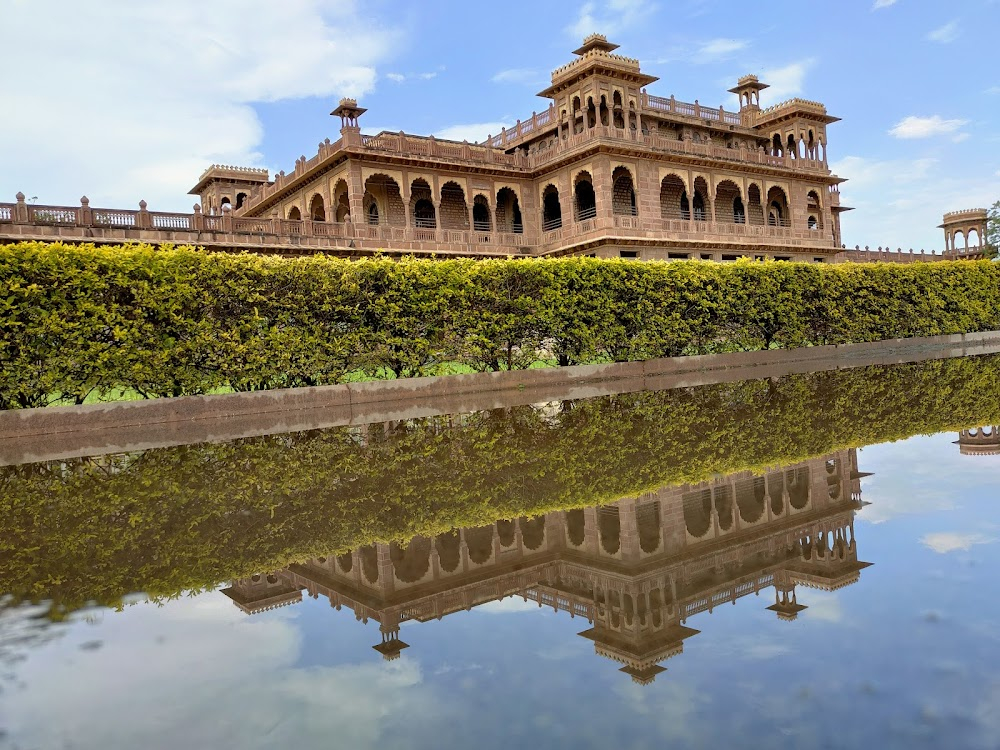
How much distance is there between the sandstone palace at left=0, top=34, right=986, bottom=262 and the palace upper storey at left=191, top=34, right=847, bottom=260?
0.21 feet

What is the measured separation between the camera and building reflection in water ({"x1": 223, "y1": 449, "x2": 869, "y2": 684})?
3387mm

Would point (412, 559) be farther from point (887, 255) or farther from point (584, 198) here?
point (887, 255)

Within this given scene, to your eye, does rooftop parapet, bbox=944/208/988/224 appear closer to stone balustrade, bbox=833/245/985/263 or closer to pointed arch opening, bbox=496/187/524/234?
stone balustrade, bbox=833/245/985/263

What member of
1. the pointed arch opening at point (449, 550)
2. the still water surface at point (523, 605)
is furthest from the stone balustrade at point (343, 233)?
the pointed arch opening at point (449, 550)

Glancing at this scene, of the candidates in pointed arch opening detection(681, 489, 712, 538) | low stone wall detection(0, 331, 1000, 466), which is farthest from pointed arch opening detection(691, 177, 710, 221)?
pointed arch opening detection(681, 489, 712, 538)

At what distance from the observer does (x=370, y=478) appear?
7.05 m

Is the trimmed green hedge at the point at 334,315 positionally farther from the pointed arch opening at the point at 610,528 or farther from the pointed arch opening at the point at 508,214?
the pointed arch opening at the point at 508,214

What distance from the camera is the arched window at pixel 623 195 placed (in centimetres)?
3262

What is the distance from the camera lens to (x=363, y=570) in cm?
430

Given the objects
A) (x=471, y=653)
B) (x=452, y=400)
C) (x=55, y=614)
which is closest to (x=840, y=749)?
(x=471, y=653)

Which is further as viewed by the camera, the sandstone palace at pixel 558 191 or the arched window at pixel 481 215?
the arched window at pixel 481 215

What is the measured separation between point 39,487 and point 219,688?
19.6 feet

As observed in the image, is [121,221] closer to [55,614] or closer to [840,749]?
[55,614]

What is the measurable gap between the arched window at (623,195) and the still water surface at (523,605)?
87.0ft
